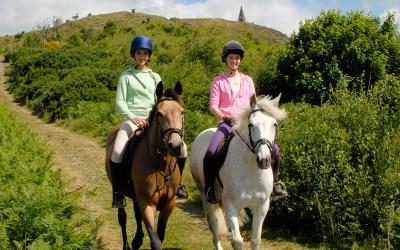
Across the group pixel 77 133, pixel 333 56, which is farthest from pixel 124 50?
pixel 333 56

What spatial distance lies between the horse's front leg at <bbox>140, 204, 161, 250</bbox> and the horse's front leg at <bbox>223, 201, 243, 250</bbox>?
858 mm

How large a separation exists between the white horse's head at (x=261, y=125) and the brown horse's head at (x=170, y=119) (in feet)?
2.48

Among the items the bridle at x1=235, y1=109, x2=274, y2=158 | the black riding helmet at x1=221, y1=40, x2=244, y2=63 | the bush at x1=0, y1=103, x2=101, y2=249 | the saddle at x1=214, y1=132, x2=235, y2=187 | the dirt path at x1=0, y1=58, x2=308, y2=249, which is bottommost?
the dirt path at x1=0, y1=58, x2=308, y2=249

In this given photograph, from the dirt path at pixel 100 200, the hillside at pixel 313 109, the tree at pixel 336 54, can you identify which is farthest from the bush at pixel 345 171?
the tree at pixel 336 54

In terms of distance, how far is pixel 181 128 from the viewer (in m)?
4.56

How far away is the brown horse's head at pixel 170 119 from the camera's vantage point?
4.39m

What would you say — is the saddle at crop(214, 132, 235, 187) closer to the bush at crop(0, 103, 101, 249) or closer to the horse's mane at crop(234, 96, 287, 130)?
the horse's mane at crop(234, 96, 287, 130)

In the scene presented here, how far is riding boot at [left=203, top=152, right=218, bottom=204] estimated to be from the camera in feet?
18.5

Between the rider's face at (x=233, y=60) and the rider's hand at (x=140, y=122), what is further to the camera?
the rider's face at (x=233, y=60)

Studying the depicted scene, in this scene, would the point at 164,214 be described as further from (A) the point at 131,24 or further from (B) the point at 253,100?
(A) the point at 131,24

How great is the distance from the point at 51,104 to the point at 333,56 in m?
15.0

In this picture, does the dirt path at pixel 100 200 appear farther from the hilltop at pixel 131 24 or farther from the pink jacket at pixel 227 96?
the hilltop at pixel 131 24

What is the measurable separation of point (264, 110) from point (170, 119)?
1.05 m

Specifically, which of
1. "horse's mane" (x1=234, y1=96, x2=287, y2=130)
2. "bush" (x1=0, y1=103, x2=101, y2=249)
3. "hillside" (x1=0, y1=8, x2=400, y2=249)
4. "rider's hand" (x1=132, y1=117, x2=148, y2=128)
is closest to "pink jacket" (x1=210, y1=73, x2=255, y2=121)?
"horse's mane" (x1=234, y1=96, x2=287, y2=130)
